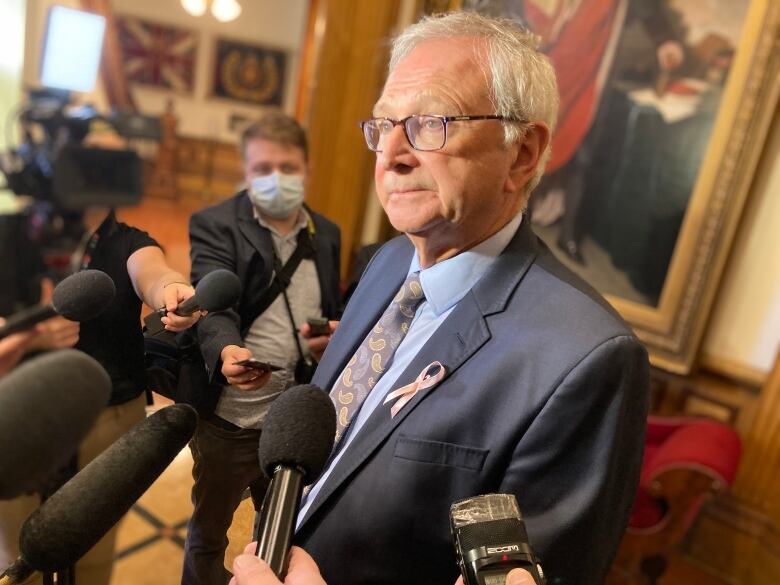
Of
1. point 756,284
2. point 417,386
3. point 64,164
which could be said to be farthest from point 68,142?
point 756,284

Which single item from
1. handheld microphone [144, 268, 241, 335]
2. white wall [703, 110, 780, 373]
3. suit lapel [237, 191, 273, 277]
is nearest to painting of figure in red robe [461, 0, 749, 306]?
white wall [703, 110, 780, 373]

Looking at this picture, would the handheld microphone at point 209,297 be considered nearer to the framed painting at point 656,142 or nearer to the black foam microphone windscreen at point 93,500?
the black foam microphone windscreen at point 93,500

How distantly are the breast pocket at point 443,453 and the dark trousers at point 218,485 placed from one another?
0.21m

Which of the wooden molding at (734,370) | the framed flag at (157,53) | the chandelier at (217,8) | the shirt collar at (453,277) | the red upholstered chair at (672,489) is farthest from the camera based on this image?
the chandelier at (217,8)

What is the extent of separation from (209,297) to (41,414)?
35 centimetres

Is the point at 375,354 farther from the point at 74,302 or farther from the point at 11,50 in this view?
the point at 11,50

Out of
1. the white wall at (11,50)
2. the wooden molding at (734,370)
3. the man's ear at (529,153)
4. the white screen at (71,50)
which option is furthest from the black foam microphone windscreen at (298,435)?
the wooden molding at (734,370)

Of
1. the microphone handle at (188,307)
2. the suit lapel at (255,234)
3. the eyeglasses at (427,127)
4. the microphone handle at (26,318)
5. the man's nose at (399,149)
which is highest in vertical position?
the eyeglasses at (427,127)

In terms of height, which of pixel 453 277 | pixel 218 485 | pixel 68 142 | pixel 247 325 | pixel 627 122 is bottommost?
pixel 218 485

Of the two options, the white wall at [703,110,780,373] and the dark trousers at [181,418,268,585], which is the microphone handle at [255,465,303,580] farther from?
the white wall at [703,110,780,373]

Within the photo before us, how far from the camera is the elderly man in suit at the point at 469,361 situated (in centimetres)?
84

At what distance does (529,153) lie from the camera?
101cm

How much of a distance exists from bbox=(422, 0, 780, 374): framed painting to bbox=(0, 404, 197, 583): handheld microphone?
253 cm

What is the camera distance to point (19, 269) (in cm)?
66
